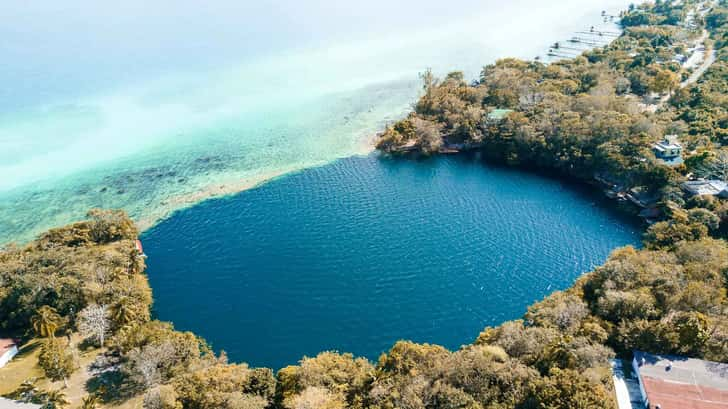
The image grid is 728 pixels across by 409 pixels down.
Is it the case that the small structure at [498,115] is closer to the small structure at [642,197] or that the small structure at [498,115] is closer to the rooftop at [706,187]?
the small structure at [642,197]

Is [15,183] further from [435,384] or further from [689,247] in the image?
[689,247]

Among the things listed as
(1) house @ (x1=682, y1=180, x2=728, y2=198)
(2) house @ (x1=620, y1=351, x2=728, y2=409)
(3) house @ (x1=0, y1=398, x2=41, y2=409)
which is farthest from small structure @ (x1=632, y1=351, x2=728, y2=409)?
(3) house @ (x1=0, y1=398, x2=41, y2=409)

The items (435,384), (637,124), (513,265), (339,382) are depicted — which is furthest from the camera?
(637,124)

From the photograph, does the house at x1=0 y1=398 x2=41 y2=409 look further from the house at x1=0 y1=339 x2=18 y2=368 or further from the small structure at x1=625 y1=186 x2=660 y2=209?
the small structure at x1=625 y1=186 x2=660 y2=209

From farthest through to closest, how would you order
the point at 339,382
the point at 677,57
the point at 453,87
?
the point at 677,57 < the point at 453,87 < the point at 339,382

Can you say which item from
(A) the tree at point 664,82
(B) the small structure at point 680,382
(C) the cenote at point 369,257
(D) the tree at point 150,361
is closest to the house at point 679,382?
(B) the small structure at point 680,382

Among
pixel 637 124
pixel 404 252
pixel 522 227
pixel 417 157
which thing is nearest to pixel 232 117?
pixel 417 157
